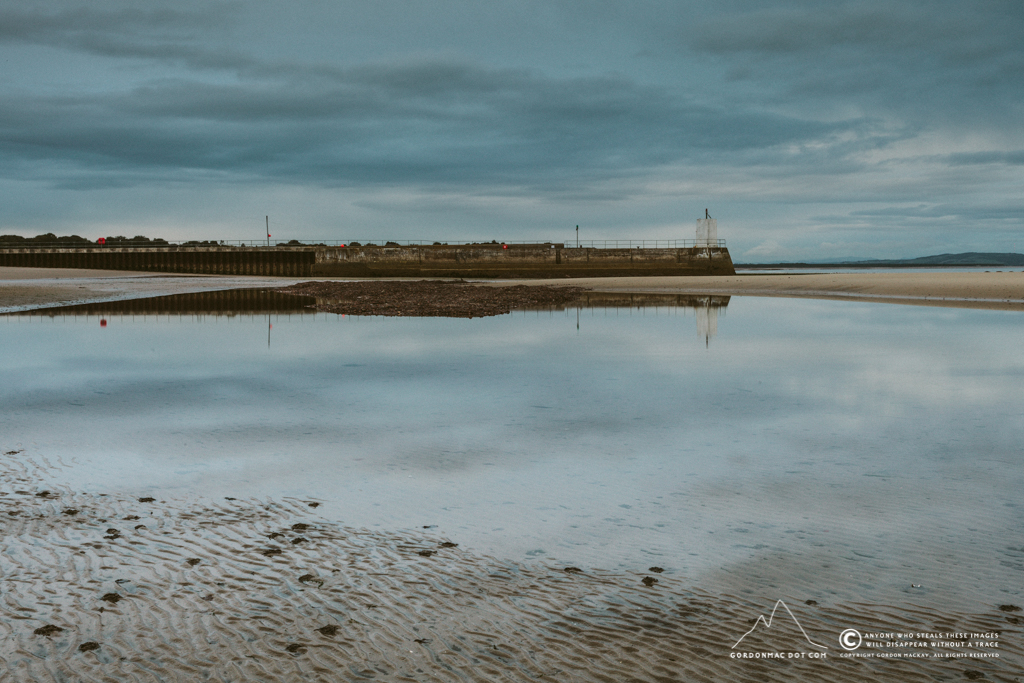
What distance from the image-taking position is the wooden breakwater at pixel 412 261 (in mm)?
82000

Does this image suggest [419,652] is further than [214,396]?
No

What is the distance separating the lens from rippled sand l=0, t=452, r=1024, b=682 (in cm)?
352

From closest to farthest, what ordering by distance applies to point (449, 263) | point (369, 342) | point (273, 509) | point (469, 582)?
point (469, 582), point (273, 509), point (369, 342), point (449, 263)

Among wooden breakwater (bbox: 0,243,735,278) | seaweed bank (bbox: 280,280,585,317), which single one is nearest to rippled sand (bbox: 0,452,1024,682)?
seaweed bank (bbox: 280,280,585,317)

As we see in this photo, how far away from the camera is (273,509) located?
570 cm

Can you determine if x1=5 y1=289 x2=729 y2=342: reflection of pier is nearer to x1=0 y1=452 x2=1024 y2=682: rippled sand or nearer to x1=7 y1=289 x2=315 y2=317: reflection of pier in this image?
x1=7 y1=289 x2=315 y2=317: reflection of pier

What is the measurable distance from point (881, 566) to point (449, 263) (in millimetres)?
80431

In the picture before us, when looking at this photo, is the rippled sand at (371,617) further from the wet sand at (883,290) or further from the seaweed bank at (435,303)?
the wet sand at (883,290)

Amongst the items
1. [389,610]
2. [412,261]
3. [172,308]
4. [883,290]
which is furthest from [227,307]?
[412,261]

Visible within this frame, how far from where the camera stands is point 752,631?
3.88 m

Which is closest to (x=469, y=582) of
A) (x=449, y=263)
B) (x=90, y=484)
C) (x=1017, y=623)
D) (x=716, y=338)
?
(x=1017, y=623)

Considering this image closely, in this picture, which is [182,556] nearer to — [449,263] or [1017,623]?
[1017,623]

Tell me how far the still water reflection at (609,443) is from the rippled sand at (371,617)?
36 centimetres

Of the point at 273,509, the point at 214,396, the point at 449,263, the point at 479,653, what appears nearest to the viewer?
the point at 479,653
